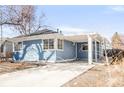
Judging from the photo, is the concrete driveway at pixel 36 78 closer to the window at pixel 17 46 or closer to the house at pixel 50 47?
the house at pixel 50 47

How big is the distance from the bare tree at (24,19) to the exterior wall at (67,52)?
20.0 ft

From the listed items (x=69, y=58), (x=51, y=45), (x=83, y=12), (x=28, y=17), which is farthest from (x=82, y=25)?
(x=28, y=17)

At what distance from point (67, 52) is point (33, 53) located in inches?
133

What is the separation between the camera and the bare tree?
27486 millimetres

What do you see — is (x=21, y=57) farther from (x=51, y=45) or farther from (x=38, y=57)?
(x=51, y=45)

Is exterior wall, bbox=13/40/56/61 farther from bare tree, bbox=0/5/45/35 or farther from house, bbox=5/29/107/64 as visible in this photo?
bare tree, bbox=0/5/45/35

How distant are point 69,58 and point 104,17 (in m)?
5.55

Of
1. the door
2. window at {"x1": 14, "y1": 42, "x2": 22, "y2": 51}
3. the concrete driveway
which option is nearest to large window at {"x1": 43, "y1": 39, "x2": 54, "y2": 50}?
window at {"x1": 14, "y1": 42, "x2": 22, "y2": 51}

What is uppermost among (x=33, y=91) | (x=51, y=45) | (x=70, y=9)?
(x=70, y=9)

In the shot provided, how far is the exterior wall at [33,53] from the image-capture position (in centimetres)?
2359

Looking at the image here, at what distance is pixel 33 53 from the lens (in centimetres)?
2473

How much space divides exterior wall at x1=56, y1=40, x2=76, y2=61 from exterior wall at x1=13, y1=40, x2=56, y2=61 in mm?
796

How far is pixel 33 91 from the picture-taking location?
8758 millimetres

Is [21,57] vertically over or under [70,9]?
under
